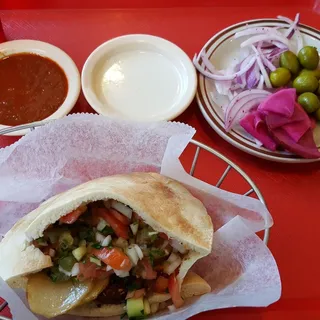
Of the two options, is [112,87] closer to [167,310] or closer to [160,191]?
[160,191]

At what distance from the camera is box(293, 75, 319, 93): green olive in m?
2.09

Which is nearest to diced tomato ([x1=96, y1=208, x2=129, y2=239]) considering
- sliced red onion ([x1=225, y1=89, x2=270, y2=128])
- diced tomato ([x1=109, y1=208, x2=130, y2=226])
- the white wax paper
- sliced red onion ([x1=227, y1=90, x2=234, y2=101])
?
diced tomato ([x1=109, y1=208, x2=130, y2=226])

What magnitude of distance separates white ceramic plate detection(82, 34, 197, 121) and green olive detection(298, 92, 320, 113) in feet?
1.55

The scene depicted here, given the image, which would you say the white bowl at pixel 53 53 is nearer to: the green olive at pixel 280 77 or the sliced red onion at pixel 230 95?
the sliced red onion at pixel 230 95

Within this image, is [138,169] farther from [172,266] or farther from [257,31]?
[257,31]

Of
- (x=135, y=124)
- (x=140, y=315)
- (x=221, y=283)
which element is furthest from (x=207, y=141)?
(x=140, y=315)

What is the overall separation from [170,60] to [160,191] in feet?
3.29

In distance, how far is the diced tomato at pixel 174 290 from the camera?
1355 millimetres

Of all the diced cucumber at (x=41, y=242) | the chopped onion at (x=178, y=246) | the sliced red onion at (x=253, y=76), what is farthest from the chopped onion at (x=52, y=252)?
the sliced red onion at (x=253, y=76)

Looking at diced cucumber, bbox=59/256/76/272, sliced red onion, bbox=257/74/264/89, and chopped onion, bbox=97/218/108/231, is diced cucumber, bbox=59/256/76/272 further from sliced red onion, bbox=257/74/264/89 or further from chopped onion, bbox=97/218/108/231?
sliced red onion, bbox=257/74/264/89

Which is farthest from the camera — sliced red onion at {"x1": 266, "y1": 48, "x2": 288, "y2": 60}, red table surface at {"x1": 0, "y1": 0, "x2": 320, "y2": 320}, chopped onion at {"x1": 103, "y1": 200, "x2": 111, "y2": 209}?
sliced red onion at {"x1": 266, "y1": 48, "x2": 288, "y2": 60}

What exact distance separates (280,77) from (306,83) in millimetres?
118

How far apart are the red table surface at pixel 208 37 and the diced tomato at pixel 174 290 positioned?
0.93 ft

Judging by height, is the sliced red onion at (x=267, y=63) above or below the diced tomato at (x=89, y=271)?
above
